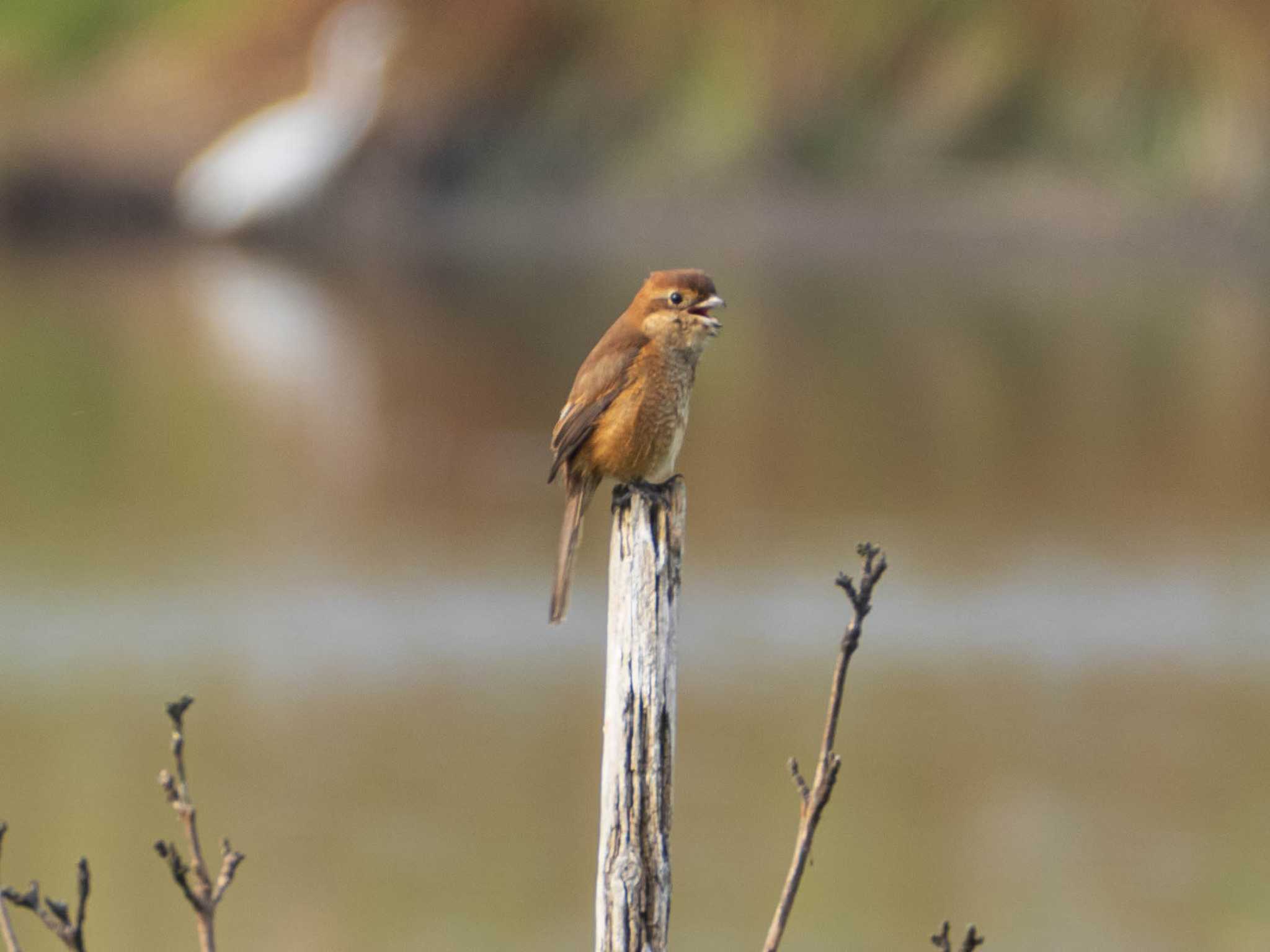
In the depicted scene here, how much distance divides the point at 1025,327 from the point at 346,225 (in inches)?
455

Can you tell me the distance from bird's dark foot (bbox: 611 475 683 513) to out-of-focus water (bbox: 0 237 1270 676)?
6145 millimetres

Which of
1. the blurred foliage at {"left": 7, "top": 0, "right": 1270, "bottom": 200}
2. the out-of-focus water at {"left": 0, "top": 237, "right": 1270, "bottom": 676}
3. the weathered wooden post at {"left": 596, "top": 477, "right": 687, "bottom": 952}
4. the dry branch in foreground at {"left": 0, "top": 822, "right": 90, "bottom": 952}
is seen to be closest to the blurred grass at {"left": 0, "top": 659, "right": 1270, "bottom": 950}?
the out-of-focus water at {"left": 0, "top": 237, "right": 1270, "bottom": 676}

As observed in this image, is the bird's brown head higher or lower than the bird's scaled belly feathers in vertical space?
higher

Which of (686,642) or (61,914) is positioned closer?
(61,914)

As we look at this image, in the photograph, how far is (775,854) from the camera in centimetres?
851

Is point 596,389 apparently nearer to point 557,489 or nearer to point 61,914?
point 61,914

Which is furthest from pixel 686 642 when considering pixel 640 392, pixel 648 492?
pixel 648 492

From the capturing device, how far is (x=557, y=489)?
49.0 ft

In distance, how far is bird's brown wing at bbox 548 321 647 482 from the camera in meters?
5.26

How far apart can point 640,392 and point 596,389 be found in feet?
0.39

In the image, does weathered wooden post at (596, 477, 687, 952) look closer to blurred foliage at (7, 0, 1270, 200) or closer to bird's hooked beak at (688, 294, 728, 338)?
bird's hooked beak at (688, 294, 728, 338)

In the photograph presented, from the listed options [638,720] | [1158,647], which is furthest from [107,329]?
[638,720]

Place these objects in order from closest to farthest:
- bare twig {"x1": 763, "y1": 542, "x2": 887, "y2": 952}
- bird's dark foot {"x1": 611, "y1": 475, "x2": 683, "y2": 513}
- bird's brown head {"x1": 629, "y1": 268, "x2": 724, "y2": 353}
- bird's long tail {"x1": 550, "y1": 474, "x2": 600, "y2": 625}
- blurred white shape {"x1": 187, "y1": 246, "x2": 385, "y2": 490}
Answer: bare twig {"x1": 763, "y1": 542, "x2": 887, "y2": 952} < bird's dark foot {"x1": 611, "y1": 475, "x2": 683, "y2": 513} < bird's long tail {"x1": 550, "y1": 474, "x2": 600, "y2": 625} < bird's brown head {"x1": 629, "y1": 268, "x2": 724, "y2": 353} < blurred white shape {"x1": 187, "y1": 246, "x2": 385, "y2": 490}

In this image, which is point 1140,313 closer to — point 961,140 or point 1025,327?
point 1025,327
